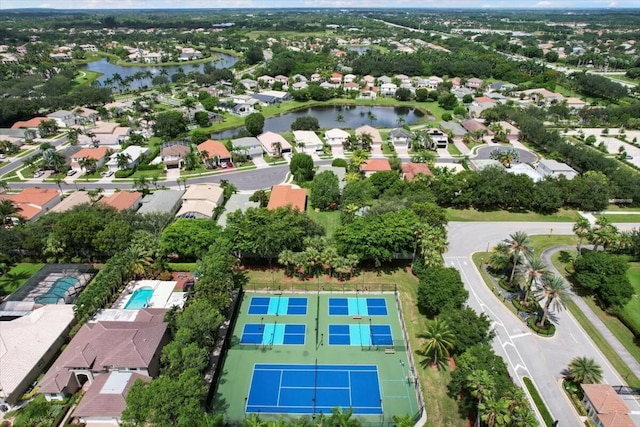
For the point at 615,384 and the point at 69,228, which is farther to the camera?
the point at 69,228

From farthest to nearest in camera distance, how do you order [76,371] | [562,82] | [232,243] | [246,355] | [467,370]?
[562,82], [232,243], [246,355], [76,371], [467,370]

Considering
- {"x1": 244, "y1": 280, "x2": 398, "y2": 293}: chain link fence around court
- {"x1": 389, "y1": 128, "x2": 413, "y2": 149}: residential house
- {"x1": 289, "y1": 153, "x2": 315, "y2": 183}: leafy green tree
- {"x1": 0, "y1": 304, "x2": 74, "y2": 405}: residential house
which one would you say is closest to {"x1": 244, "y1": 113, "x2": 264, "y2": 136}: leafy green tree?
{"x1": 289, "y1": 153, "x2": 315, "y2": 183}: leafy green tree

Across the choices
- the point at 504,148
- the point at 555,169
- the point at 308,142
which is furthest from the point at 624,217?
the point at 308,142

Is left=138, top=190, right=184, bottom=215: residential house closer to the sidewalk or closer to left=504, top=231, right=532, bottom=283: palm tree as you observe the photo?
left=504, top=231, right=532, bottom=283: palm tree

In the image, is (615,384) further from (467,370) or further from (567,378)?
(467,370)

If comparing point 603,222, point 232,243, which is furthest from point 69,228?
point 603,222
